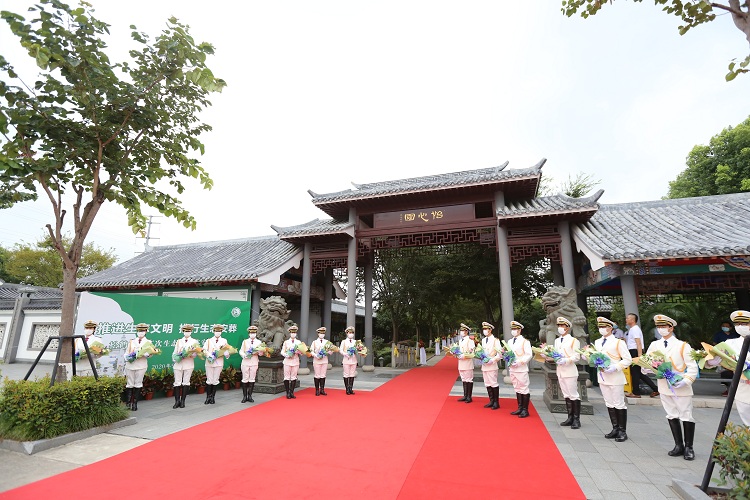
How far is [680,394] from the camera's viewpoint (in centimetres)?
463

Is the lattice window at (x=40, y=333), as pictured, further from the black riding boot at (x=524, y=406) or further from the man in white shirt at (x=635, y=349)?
the man in white shirt at (x=635, y=349)

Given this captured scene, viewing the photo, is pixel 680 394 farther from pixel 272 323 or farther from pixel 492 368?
pixel 272 323

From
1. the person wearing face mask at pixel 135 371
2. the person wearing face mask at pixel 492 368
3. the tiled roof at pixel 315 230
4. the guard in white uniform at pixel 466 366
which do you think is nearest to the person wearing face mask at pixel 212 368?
the person wearing face mask at pixel 135 371

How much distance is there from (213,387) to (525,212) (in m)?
9.23

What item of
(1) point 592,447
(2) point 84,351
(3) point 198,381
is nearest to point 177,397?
(3) point 198,381

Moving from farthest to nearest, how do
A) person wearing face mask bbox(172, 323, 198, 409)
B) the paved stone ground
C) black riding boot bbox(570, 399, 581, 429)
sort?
person wearing face mask bbox(172, 323, 198, 409) → black riding boot bbox(570, 399, 581, 429) → the paved stone ground

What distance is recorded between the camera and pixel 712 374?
1052 cm

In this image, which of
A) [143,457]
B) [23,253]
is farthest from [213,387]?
[23,253]

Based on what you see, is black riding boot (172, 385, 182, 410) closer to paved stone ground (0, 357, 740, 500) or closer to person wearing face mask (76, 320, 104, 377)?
paved stone ground (0, 357, 740, 500)

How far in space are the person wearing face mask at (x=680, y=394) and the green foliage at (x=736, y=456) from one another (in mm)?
1436

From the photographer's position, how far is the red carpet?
3.66 meters

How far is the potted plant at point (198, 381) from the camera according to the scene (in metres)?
8.82

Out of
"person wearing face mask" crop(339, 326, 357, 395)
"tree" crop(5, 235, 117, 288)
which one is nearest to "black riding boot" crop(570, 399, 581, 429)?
"person wearing face mask" crop(339, 326, 357, 395)

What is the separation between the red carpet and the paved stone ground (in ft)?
0.87
